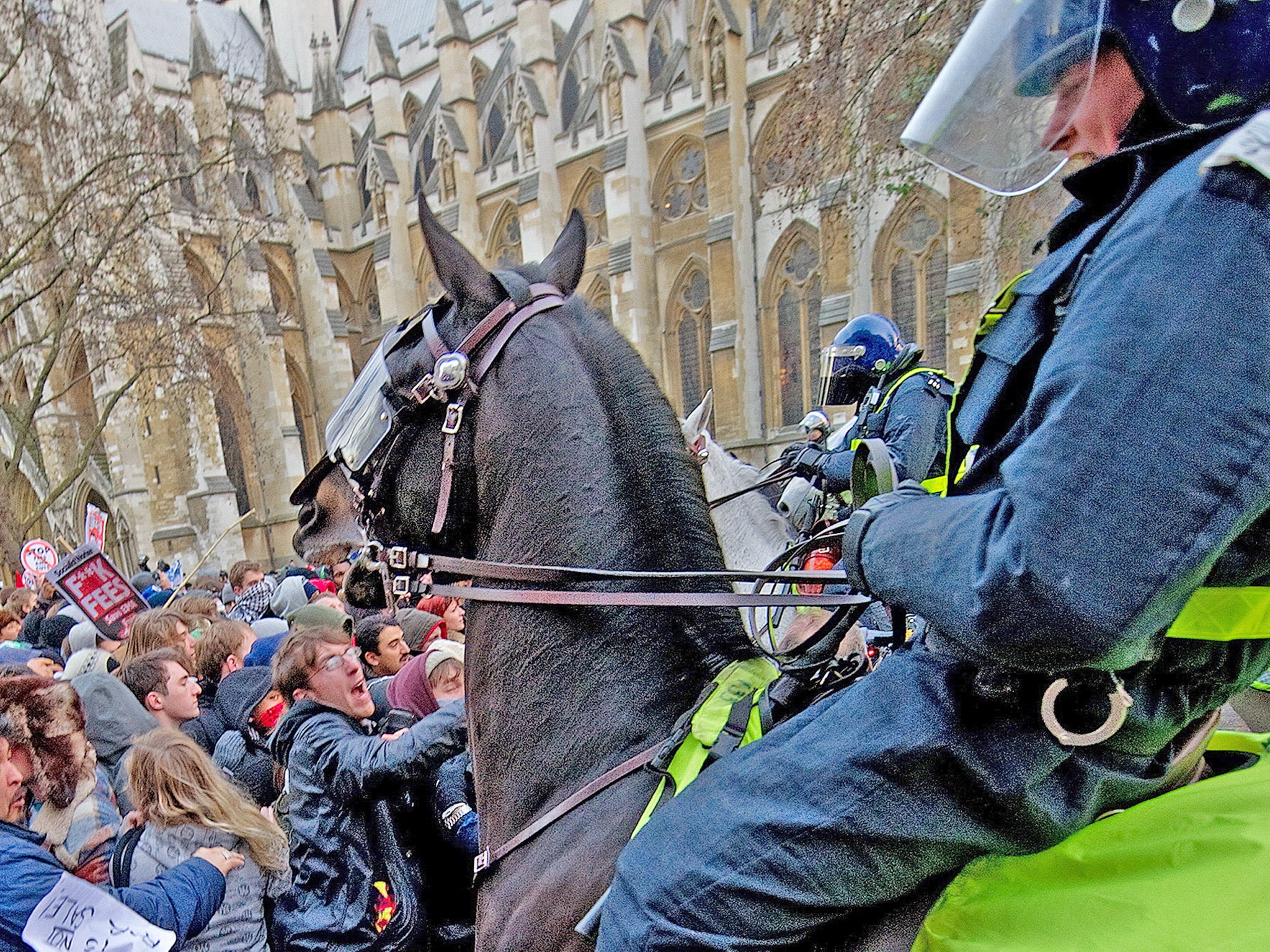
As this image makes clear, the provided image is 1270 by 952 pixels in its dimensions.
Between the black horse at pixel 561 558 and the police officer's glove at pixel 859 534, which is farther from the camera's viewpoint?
the black horse at pixel 561 558

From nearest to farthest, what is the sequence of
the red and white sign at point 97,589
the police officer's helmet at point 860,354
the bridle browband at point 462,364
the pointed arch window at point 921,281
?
the bridle browband at point 462,364, the police officer's helmet at point 860,354, the red and white sign at point 97,589, the pointed arch window at point 921,281

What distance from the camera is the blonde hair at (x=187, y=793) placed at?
8.52 ft

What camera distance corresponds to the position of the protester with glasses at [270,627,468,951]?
9.06 feet

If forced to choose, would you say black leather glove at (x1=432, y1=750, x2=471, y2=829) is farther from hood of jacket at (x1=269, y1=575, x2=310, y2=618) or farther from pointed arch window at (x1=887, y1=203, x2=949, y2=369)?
pointed arch window at (x1=887, y1=203, x2=949, y2=369)

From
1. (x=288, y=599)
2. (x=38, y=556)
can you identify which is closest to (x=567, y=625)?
(x=288, y=599)

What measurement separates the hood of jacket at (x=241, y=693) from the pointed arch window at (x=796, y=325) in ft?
62.3

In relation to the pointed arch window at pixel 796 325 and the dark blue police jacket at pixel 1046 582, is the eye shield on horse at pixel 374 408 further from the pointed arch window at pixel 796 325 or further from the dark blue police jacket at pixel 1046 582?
the pointed arch window at pixel 796 325

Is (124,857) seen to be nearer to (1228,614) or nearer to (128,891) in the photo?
(128,891)

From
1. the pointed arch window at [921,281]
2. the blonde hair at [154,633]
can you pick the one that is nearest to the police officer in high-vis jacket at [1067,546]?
the blonde hair at [154,633]

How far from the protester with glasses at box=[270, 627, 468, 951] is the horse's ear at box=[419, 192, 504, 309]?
1529 millimetres

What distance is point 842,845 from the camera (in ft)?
3.92

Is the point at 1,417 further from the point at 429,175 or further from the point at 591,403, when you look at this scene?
the point at 591,403

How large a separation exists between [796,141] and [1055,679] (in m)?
8.75

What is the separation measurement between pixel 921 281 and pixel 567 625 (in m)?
20.0
